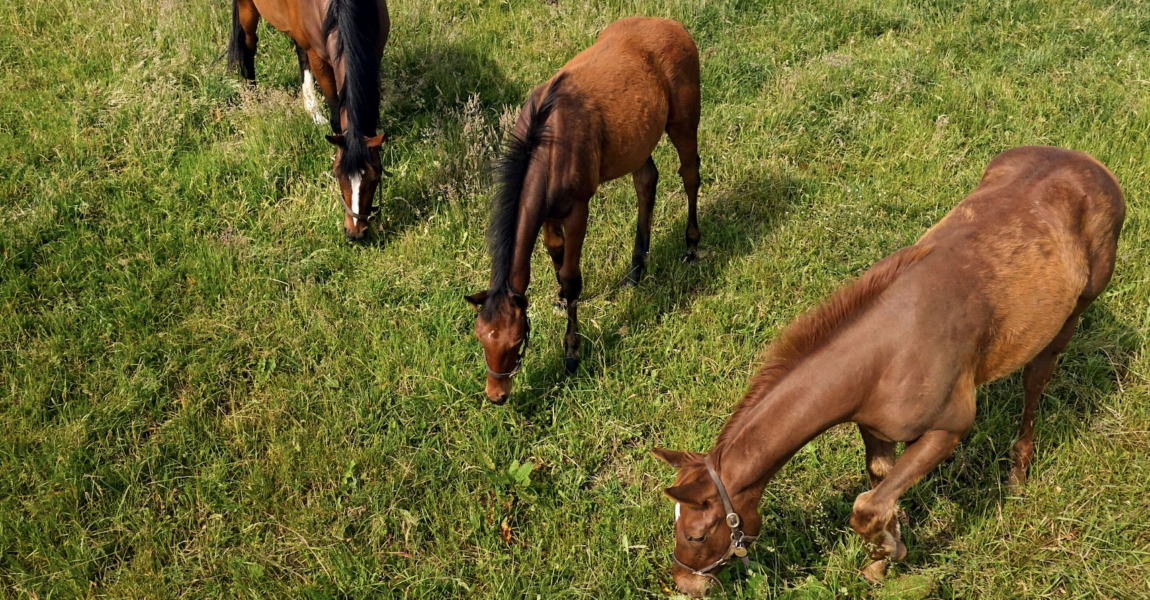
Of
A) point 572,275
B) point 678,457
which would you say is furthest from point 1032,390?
point 572,275

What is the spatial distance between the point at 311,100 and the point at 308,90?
0.12 m

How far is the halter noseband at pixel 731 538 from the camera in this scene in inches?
124

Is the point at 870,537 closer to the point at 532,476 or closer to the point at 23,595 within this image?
the point at 532,476

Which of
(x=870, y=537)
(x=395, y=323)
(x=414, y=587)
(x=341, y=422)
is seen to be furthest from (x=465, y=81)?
(x=870, y=537)

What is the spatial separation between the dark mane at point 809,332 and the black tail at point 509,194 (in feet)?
5.01

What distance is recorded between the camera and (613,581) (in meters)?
3.74

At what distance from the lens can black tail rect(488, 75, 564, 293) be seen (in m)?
4.23

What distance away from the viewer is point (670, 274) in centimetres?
556

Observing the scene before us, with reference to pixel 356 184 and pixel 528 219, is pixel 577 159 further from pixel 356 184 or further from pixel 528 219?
pixel 356 184

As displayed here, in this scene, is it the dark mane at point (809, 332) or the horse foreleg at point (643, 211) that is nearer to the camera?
the dark mane at point (809, 332)

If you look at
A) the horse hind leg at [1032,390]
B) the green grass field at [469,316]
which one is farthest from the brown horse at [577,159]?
the horse hind leg at [1032,390]

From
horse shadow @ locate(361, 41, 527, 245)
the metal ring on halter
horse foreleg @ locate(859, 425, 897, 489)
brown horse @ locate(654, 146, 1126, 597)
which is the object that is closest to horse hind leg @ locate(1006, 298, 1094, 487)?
brown horse @ locate(654, 146, 1126, 597)

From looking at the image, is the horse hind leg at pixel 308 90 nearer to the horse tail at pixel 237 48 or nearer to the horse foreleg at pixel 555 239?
the horse tail at pixel 237 48

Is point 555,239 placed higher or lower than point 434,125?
higher
